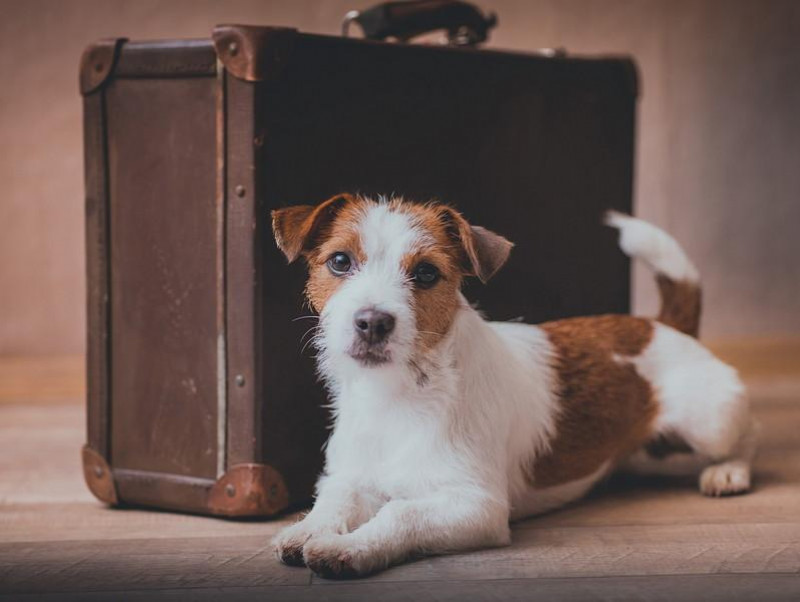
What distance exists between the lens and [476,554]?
1.77 m

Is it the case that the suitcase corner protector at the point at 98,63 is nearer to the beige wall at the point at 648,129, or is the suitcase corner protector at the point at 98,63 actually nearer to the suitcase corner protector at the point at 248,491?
the suitcase corner protector at the point at 248,491

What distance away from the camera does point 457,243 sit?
72.0 inches

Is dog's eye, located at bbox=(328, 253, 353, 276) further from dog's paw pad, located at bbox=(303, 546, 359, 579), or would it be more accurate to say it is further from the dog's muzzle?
dog's paw pad, located at bbox=(303, 546, 359, 579)

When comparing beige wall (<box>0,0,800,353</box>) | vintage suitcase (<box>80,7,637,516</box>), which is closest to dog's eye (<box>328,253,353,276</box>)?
vintage suitcase (<box>80,7,637,516</box>)

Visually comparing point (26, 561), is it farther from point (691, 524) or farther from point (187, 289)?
point (691, 524)

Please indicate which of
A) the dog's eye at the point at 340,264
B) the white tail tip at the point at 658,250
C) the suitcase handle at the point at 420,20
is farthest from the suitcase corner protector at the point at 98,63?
the white tail tip at the point at 658,250

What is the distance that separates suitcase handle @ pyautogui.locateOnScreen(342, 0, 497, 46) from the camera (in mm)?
2424

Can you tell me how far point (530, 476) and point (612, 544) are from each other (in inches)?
8.3

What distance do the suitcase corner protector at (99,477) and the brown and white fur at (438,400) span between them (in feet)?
1.55

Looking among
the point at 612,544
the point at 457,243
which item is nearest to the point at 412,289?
the point at 457,243

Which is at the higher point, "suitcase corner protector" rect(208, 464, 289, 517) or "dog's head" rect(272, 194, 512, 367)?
"dog's head" rect(272, 194, 512, 367)

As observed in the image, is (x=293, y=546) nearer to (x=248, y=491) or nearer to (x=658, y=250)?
(x=248, y=491)

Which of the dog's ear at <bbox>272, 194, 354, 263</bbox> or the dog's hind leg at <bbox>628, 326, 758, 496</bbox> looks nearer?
the dog's ear at <bbox>272, 194, 354, 263</bbox>

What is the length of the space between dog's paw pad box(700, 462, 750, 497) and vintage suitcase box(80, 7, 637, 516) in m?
0.55
